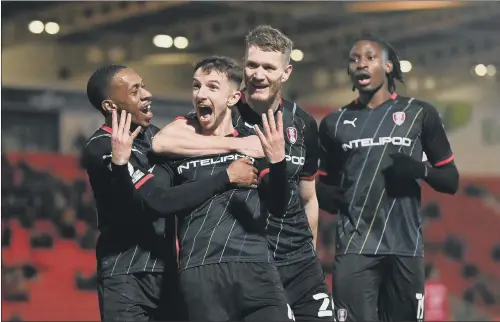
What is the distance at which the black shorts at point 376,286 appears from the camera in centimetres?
583

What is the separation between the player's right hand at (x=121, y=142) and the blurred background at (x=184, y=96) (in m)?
5.89

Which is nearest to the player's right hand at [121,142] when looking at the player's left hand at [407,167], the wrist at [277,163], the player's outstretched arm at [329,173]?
the wrist at [277,163]

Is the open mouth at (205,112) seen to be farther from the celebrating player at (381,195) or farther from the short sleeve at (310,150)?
the celebrating player at (381,195)

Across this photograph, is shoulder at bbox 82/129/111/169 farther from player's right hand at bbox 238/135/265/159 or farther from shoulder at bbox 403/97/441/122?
shoulder at bbox 403/97/441/122

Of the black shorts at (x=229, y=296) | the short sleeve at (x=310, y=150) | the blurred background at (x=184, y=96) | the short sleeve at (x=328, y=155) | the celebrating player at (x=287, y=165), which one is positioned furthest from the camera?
the blurred background at (x=184, y=96)

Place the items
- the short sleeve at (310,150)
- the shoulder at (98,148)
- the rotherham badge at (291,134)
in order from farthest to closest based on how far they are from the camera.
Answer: the short sleeve at (310,150) < the rotherham badge at (291,134) < the shoulder at (98,148)

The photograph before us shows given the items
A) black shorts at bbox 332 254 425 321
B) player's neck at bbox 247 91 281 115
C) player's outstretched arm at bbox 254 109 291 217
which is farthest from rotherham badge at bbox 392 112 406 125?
player's outstretched arm at bbox 254 109 291 217

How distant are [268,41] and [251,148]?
512mm

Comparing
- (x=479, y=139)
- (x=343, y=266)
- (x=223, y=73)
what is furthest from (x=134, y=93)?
(x=479, y=139)

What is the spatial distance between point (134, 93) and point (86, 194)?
21.2 feet

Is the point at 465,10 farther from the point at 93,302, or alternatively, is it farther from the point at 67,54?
the point at 93,302

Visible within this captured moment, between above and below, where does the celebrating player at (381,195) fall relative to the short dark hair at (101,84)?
below

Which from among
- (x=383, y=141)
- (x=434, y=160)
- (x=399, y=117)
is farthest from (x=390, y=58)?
(x=434, y=160)

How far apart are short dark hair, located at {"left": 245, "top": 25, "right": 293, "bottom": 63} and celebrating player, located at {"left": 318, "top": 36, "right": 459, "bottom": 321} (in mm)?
1092
